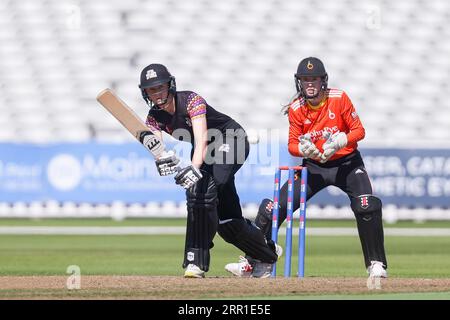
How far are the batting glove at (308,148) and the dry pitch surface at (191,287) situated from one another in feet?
3.18

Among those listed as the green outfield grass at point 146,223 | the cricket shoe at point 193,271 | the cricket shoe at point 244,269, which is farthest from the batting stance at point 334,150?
the green outfield grass at point 146,223

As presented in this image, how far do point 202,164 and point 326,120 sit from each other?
110 centimetres

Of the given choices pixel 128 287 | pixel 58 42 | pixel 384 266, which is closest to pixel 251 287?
pixel 128 287

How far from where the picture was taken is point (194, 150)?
8.02 metres

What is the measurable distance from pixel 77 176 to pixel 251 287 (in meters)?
11.4

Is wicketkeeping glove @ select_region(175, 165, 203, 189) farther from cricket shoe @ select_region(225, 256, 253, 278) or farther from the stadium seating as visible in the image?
the stadium seating

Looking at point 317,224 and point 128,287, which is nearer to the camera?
point 128,287

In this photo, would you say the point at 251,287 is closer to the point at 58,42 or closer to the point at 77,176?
the point at 77,176

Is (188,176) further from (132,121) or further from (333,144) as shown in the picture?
(333,144)

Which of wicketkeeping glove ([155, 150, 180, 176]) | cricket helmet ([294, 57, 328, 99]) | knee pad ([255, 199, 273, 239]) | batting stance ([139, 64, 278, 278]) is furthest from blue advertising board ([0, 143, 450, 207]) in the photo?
wicketkeeping glove ([155, 150, 180, 176])

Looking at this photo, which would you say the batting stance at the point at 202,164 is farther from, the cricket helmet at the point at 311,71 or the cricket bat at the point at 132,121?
the cricket helmet at the point at 311,71

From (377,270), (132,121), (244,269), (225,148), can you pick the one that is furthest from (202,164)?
(377,270)

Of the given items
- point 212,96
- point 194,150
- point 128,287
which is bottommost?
point 128,287
